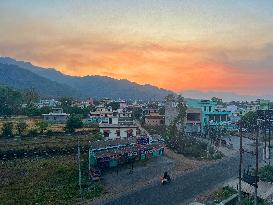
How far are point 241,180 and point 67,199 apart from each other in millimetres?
16975

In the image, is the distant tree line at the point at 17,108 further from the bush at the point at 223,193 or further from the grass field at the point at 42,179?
the bush at the point at 223,193

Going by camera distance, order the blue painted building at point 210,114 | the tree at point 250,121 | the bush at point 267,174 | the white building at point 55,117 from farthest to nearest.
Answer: the blue painted building at point 210,114, the white building at point 55,117, the tree at point 250,121, the bush at point 267,174

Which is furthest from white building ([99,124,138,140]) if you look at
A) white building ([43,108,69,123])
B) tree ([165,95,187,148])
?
white building ([43,108,69,123])

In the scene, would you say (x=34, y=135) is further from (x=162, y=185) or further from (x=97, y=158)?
(x=162, y=185)

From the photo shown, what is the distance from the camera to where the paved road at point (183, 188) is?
34.4 metres

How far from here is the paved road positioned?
3441cm

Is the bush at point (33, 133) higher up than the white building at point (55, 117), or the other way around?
the white building at point (55, 117)

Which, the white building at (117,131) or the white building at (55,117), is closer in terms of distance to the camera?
the white building at (117,131)

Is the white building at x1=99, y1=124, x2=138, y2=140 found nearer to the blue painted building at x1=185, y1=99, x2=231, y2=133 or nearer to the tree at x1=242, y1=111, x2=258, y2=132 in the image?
the blue painted building at x1=185, y1=99, x2=231, y2=133

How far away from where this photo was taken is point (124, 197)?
35.4 meters

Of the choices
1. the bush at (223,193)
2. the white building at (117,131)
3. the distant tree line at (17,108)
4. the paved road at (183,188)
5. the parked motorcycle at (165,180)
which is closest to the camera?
the paved road at (183,188)

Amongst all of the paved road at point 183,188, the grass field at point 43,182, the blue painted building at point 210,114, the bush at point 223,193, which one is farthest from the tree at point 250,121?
the grass field at point 43,182

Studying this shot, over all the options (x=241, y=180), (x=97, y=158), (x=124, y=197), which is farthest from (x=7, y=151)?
(x=241, y=180)

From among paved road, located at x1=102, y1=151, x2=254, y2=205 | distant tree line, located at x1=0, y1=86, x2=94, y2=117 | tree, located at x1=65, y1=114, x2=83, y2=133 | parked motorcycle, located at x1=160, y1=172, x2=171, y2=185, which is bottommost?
paved road, located at x1=102, y1=151, x2=254, y2=205
